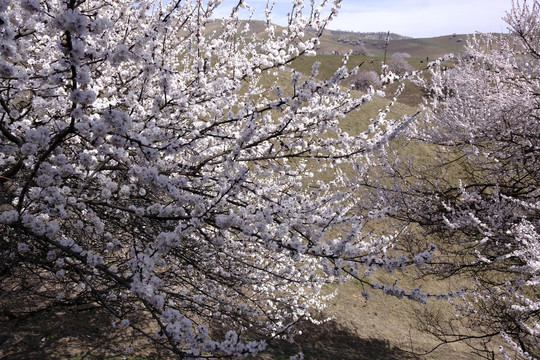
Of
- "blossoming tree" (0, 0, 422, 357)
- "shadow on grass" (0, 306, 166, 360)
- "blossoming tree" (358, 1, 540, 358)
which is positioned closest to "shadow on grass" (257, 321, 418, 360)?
"blossoming tree" (358, 1, 540, 358)

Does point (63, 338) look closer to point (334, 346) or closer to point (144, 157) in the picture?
point (144, 157)

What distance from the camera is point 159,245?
2.35 meters

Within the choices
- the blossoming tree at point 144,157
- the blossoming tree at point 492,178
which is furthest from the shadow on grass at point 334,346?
the blossoming tree at point 144,157

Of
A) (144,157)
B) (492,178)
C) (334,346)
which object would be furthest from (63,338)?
(492,178)

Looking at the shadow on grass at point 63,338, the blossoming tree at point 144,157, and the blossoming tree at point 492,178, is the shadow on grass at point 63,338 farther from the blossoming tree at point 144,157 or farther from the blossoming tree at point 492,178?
the blossoming tree at point 492,178

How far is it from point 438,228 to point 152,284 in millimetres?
6741

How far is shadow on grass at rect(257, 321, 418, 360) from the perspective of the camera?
28.5 feet

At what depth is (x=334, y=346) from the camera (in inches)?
387

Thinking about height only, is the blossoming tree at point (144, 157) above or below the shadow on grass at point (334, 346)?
above

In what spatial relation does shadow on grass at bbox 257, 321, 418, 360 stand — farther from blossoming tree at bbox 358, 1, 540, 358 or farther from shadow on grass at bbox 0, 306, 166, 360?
shadow on grass at bbox 0, 306, 166, 360

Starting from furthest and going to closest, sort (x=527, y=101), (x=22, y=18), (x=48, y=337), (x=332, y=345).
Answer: (x=332, y=345)
(x=527, y=101)
(x=48, y=337)
(x=22, y=18)

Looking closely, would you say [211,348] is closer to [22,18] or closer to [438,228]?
[22,18]

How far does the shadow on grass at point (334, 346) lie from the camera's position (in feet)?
28.5

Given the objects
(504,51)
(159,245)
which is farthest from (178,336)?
(504,51)
